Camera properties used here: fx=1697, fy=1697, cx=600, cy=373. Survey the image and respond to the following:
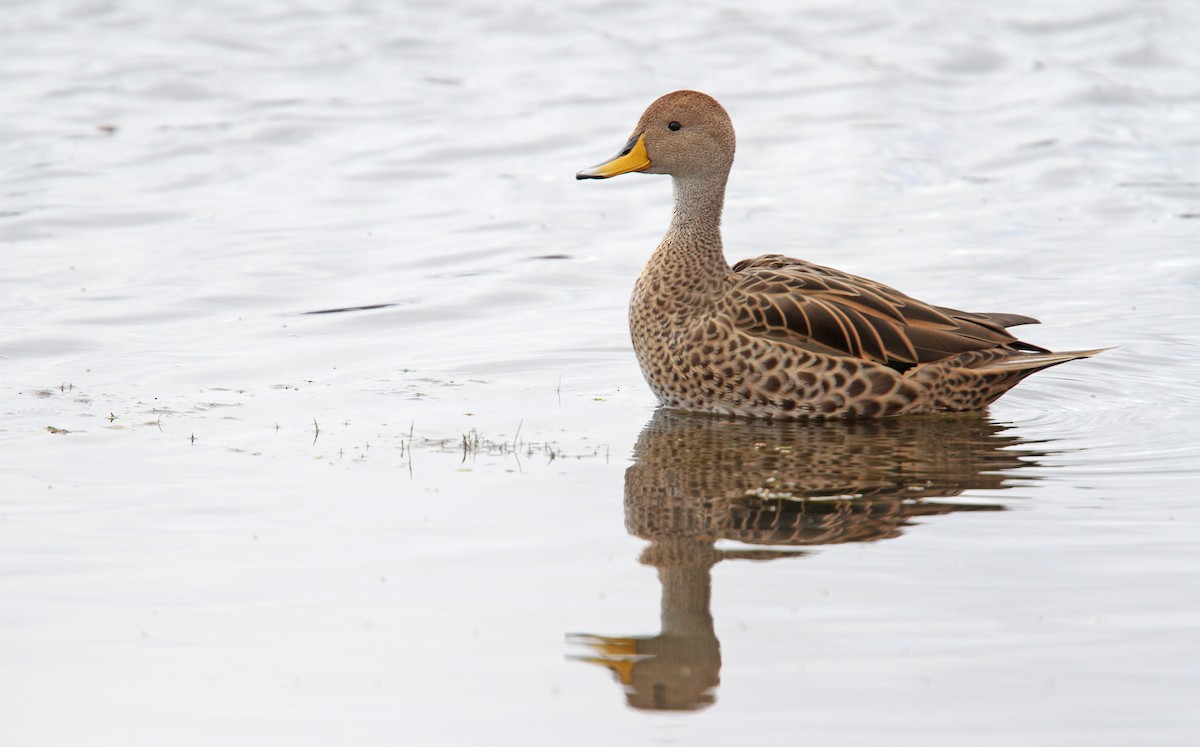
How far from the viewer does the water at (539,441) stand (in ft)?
16.7

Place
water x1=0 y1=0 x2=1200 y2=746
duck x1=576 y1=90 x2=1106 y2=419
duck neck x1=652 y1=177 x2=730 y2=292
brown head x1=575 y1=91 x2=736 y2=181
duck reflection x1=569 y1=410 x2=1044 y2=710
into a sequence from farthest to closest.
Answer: brown head x1=575 y1=91 x2=736 y2=181 → duck neck x1=652 y1=177 x2=730 y2=292 → duck x1=576 y1=90 x2=1106 y2=419 → duck reflection x1=569 y1=410 x2=1044 y2=710 → water x1=0 y1=0 x2=1200 y2=746

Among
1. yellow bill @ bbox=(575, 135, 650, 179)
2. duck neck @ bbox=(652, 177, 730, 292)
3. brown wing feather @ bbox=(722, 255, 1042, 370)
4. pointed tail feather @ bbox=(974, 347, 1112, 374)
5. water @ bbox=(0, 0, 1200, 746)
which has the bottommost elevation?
water @ bbox=(0, 0, 1200, 746)

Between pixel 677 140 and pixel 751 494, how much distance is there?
8.82 ft

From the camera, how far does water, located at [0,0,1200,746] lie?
5.10 meters

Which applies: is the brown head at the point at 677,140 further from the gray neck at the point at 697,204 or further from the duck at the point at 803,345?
the duck at the point at 803,345

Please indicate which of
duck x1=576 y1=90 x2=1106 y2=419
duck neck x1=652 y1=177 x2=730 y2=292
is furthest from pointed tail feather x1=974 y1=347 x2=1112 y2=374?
duck neck x1=652 y1=177 x2=730 y2=292

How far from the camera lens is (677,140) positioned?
9.14 meters

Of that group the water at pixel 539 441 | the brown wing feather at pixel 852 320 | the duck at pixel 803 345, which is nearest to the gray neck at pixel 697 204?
the duck at pixel 803 345

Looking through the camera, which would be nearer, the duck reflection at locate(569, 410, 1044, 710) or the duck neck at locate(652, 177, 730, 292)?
the duck reflection at locate(569, 410, 1044, 710)

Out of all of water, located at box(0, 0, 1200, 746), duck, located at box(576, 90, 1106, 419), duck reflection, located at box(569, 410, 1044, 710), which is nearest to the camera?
water, located at box(0, 0, 1200, 746)

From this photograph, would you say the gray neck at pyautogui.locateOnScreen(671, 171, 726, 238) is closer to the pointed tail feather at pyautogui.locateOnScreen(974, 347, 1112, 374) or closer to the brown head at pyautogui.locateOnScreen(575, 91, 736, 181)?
the brown head at pyautogui.locateOnScreen(575, 91, 736, 181)

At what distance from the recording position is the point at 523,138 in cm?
1681

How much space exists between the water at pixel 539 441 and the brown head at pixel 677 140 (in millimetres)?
1239

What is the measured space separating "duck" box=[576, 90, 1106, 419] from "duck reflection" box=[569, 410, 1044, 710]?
13 cm
